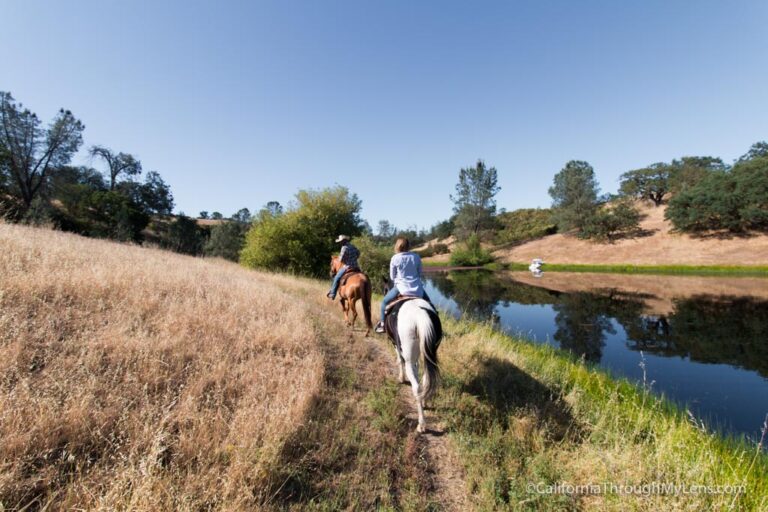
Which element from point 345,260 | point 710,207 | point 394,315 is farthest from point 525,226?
point 394,315

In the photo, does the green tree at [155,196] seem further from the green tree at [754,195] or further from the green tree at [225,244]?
the green tree at [754,195]

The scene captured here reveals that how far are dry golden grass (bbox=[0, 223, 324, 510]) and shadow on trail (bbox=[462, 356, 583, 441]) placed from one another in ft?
9.67

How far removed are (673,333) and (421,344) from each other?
1228 centimetres

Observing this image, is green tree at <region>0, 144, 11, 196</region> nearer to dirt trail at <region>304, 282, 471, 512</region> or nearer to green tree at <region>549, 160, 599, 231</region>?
dirt trail at <region>304, 282, 471, 512</region>

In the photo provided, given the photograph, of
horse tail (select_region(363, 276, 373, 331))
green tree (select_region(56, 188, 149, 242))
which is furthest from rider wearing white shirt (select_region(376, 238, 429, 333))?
green tree (select_region(56, 188, 149, 242))

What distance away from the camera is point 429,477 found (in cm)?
317

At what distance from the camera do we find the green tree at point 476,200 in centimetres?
5103

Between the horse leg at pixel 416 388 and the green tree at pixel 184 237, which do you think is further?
the green tree at pixel 184 237

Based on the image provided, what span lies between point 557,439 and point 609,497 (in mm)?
1094

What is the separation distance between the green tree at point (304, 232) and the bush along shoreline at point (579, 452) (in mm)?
15995

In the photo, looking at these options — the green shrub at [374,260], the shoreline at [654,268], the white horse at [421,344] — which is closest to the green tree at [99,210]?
the green shrub at [374,260]

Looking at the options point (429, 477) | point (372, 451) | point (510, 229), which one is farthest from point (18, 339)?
point (510, 229)

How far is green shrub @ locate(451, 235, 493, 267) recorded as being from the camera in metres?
46.6

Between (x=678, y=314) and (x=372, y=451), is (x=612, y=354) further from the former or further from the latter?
(x=372, y=451)
